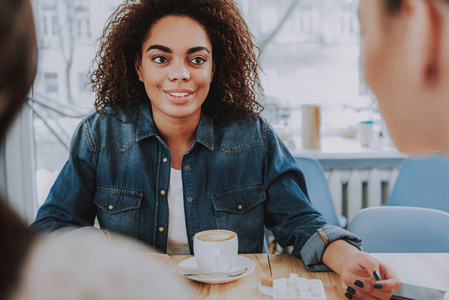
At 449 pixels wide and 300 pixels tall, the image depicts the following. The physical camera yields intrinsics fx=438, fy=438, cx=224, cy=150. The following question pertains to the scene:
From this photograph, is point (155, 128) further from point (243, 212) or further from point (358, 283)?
point (358, 283)

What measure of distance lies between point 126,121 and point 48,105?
1.47 m

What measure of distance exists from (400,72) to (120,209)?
41.8 inches

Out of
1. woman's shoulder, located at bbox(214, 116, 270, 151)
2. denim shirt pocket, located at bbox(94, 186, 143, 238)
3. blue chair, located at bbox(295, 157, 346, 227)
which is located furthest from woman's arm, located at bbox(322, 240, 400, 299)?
blue chair, located at bbox(295, 157, 346, 227)

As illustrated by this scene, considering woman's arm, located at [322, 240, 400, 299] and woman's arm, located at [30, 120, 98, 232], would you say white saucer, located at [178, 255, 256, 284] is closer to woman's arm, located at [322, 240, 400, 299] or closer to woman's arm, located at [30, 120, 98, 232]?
woman's arm, located at [322, 240, 400, 299]

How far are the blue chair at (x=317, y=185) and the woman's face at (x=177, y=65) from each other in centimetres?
84

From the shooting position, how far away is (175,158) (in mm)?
1495

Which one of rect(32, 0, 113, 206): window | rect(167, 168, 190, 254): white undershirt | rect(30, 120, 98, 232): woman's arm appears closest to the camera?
rect(30, 120, 98, 232): woman's arm

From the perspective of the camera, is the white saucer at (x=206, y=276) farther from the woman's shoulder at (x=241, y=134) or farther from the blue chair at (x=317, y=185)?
the blue chair at (x=317, y=185)

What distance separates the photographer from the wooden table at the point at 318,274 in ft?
3.24

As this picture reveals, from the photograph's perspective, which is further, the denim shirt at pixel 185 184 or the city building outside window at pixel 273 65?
the city building outside window at pixel 273 65

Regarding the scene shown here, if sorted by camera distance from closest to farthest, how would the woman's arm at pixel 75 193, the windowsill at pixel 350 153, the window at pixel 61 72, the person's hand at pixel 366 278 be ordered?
the person's hand at pixel 366 278
the woman's arm at pixel 75 193
the windowsill at pixel 350 153
the window at pixel 61 72

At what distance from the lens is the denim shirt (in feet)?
4.64

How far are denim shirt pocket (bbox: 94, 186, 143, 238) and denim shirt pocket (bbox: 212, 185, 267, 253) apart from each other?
0.85ft

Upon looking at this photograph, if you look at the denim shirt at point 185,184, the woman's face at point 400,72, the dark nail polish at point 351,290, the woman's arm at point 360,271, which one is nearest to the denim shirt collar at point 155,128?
the denim shirt at point 185,184
